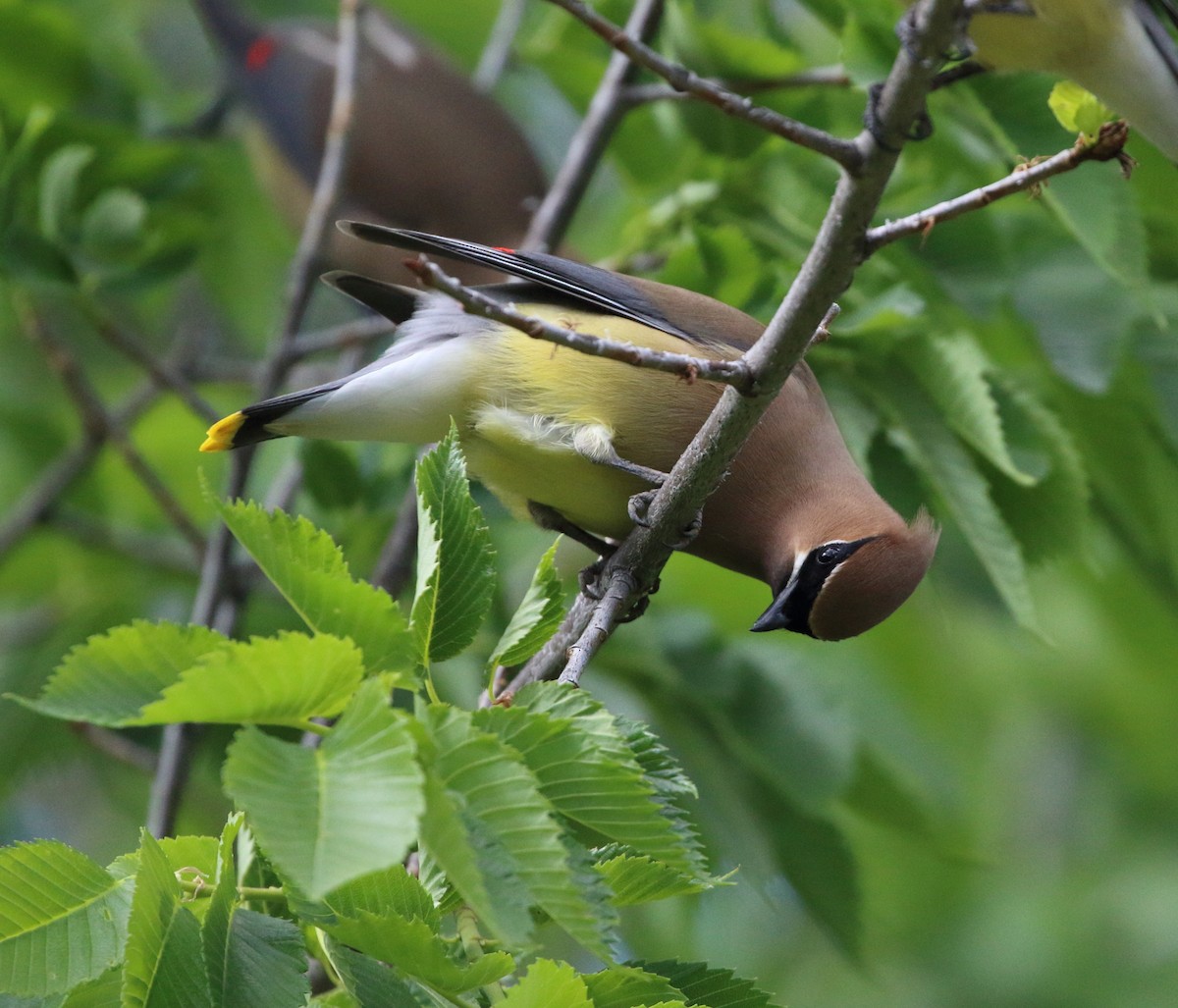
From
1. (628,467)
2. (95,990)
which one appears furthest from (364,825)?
(628,467)

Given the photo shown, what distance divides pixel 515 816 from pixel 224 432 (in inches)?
86.6

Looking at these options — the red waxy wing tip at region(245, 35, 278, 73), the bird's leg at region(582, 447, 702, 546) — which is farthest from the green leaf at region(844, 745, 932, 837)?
the red waxy wing tip at region(245, 35, 278, 73)

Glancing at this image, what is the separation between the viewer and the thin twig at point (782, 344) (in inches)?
85.9

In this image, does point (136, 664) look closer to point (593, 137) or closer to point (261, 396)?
point (261, 396)

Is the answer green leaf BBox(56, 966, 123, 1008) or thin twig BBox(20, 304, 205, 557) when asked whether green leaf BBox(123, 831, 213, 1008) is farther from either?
thin twig BBox(20, 304, 205, 557)

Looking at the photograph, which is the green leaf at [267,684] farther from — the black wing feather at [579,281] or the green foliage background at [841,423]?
the green foliage background at [841,423]

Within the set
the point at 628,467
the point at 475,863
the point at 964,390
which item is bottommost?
the point at 475,863

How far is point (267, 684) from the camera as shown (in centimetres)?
197

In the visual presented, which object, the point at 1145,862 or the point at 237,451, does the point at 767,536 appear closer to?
the point at 237,451

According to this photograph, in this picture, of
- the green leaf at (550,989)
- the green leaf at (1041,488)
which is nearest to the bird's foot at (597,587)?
the green leaf at (1041,488)

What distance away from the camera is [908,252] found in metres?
4.60

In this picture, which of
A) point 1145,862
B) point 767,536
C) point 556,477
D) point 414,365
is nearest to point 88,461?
point 414,365

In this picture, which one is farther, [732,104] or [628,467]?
[628,467]

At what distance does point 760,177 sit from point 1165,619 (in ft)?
10.4
